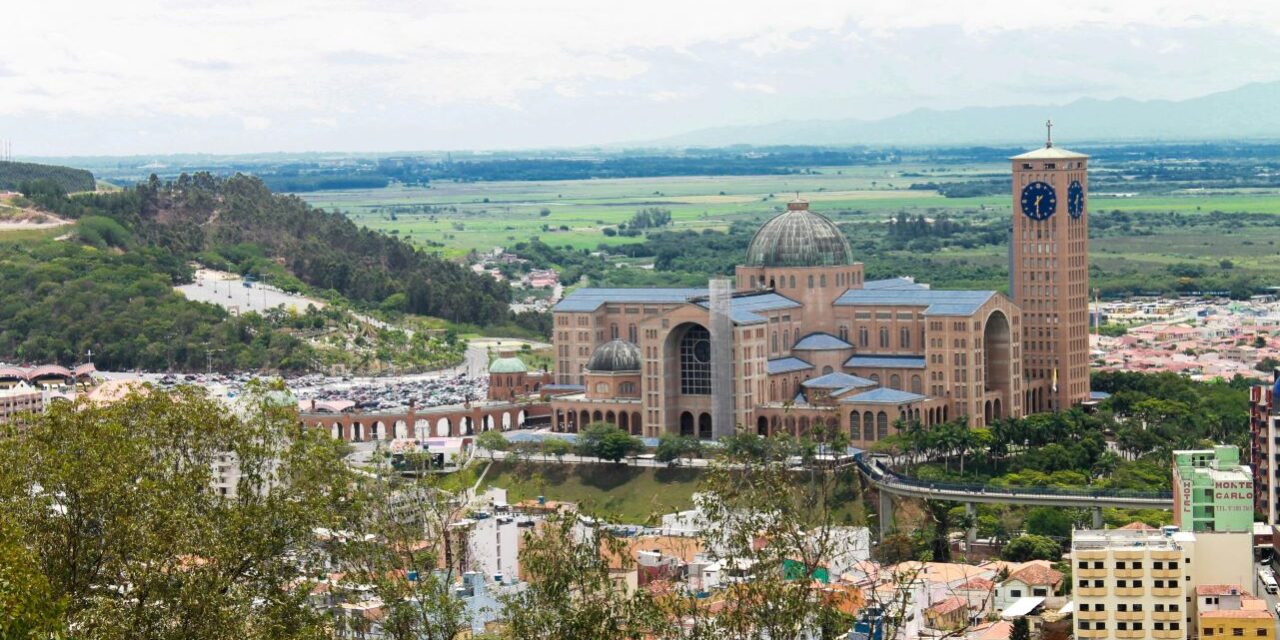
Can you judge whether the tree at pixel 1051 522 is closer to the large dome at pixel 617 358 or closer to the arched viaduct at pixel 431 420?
the large dome at pixel 617 358

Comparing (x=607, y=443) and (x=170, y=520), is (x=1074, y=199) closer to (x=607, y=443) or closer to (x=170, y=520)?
(x=607, y=443)

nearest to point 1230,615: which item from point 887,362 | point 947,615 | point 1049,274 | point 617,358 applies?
point 947,615

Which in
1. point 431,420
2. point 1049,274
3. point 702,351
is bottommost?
point 431,420

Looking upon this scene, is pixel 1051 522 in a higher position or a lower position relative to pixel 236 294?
lower

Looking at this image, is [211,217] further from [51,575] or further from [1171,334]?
[51,575]

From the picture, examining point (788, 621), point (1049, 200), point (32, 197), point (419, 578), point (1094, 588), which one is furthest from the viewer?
point (32, 197)

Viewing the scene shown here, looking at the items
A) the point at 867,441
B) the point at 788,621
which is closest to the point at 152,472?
the point at 788,621
